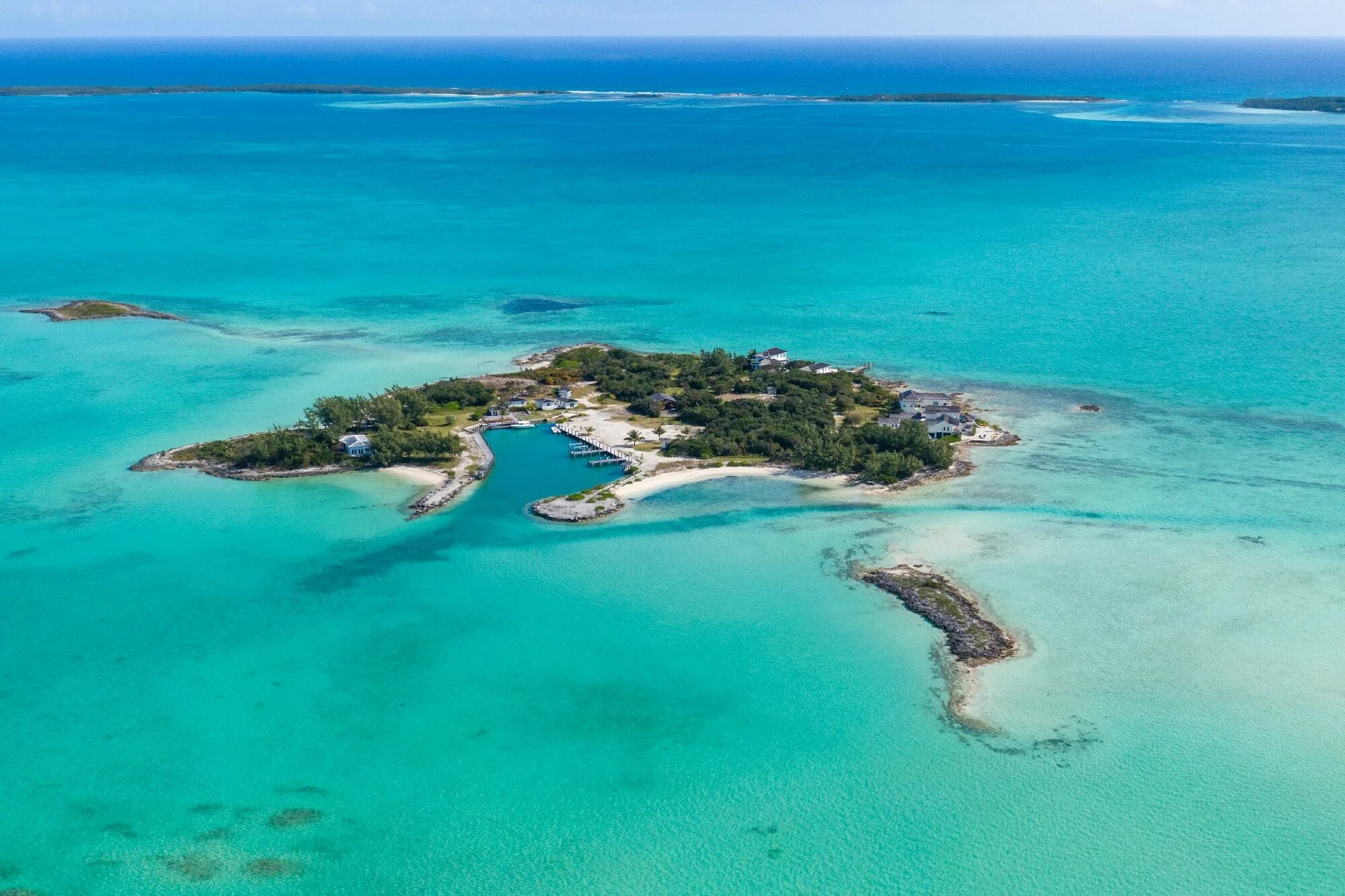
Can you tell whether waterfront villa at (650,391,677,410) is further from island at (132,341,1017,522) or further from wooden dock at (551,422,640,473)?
wooden dock at (551,422,640,473)

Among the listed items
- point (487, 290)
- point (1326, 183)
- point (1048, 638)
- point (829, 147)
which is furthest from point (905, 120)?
point (1048, 638)

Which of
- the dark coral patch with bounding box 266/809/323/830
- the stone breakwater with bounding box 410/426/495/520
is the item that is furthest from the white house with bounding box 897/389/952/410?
the dark coral patch with bounding box 266/809/323/830

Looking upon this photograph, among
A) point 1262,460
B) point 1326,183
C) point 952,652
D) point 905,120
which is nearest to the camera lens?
point 952,652

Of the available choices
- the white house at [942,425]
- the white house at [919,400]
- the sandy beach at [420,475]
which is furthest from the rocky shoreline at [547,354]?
the white house at [942,425]

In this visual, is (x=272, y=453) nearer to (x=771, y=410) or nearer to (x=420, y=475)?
(x=420, y=475)

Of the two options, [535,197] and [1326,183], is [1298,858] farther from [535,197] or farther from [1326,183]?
[1326,183]

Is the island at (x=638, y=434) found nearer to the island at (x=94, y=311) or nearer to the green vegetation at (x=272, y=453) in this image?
the green vegetation at (x=272, y=453)
